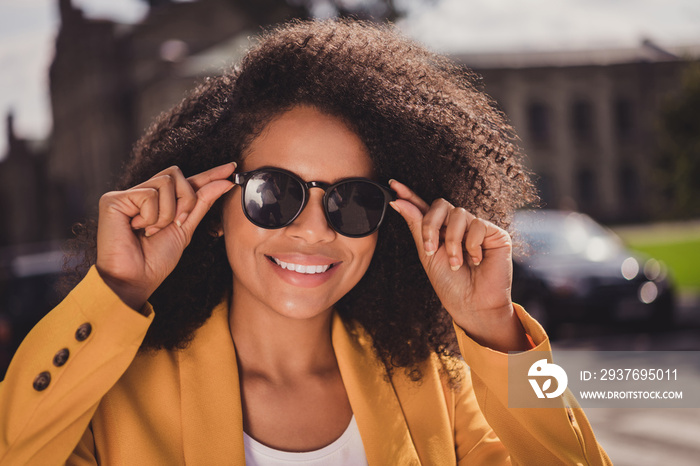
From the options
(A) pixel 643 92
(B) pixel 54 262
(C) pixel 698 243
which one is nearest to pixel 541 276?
(B) pixel 54 262

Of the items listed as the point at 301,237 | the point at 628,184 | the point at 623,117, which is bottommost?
the point at 628,184

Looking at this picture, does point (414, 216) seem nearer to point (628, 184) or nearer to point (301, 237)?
point (301, 237)

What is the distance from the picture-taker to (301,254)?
7.07 ft

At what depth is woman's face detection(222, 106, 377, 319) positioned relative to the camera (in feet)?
7.04

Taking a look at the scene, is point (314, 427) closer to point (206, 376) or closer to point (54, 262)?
point (206, 376)

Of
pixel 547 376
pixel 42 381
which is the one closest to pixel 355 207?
pixel 547 376

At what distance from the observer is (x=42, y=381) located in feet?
5.27

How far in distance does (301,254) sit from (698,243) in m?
25.7

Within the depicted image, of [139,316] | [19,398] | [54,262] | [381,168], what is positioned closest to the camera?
[19,398]

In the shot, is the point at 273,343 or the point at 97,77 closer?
the point at 273,343

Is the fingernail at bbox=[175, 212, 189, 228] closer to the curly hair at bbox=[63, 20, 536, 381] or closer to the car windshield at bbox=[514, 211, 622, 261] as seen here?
the curly hair at bbox=[63, 20, 536, 381]

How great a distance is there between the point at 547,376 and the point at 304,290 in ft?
2.54

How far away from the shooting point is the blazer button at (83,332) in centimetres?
165

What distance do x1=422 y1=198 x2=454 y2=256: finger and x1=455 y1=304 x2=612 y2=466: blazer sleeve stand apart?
277 mm
